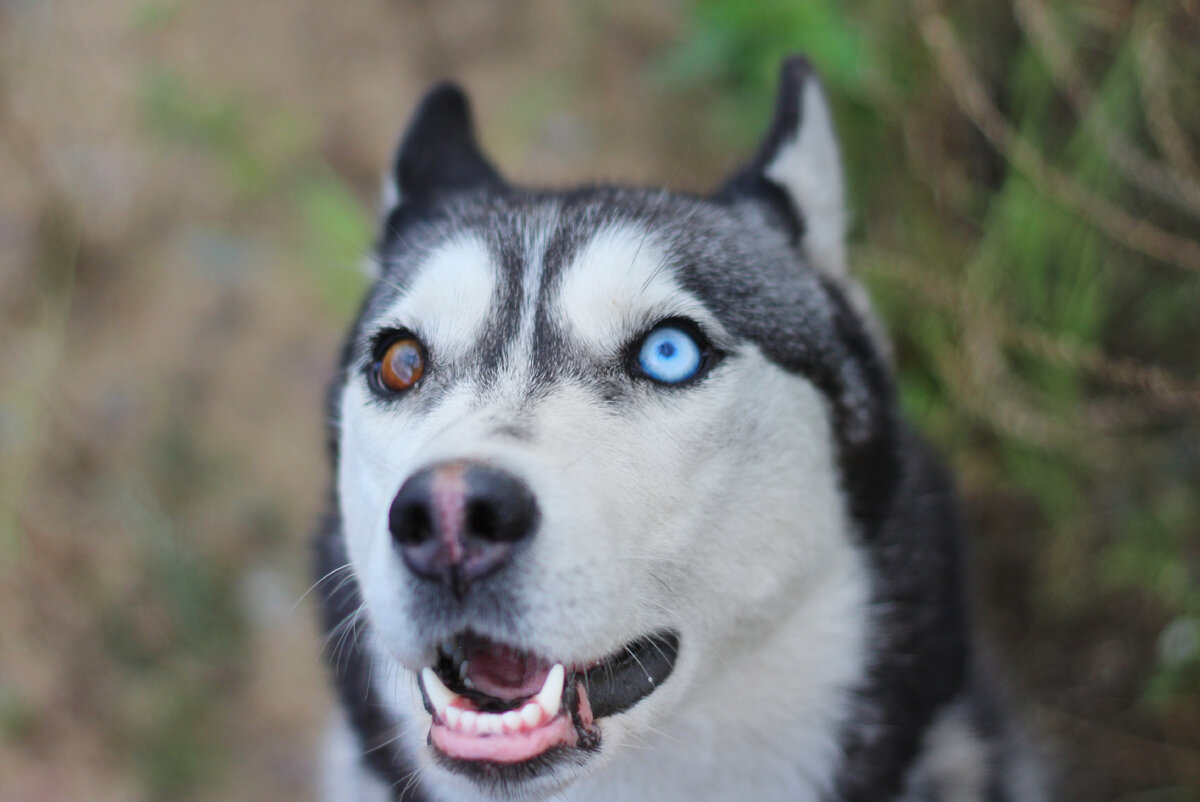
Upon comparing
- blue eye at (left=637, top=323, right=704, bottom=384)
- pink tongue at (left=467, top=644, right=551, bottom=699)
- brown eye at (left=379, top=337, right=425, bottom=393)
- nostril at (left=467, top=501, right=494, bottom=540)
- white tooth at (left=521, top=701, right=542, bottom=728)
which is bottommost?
white tooth at (left=521, top=701, right=542, bottom=728)

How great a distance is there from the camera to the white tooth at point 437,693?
1.93 metres

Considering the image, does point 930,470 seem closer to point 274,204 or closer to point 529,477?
point 529,477

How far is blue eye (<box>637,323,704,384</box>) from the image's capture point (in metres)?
2.18

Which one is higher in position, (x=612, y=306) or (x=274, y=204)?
(x=274, y=204)

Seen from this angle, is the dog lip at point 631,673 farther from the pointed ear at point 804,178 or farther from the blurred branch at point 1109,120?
the blurred branch at point 1109,120

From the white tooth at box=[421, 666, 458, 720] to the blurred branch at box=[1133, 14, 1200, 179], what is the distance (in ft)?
10.2

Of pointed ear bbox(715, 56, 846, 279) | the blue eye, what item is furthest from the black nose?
pointed ear bbox(715, 56, 846, 279)

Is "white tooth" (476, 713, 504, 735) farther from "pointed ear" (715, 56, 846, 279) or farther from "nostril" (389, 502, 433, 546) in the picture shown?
"pointed ear" (715, 56, 846, 279)

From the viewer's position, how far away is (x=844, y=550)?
2471 millimetres

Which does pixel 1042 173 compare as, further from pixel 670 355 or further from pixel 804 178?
pixel 670 355

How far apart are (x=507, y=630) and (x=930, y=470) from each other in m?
1.62

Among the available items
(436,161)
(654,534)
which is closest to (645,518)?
(654,534)

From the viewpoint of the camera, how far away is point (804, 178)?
2824mm

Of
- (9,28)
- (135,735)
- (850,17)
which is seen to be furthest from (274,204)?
(850,17)
